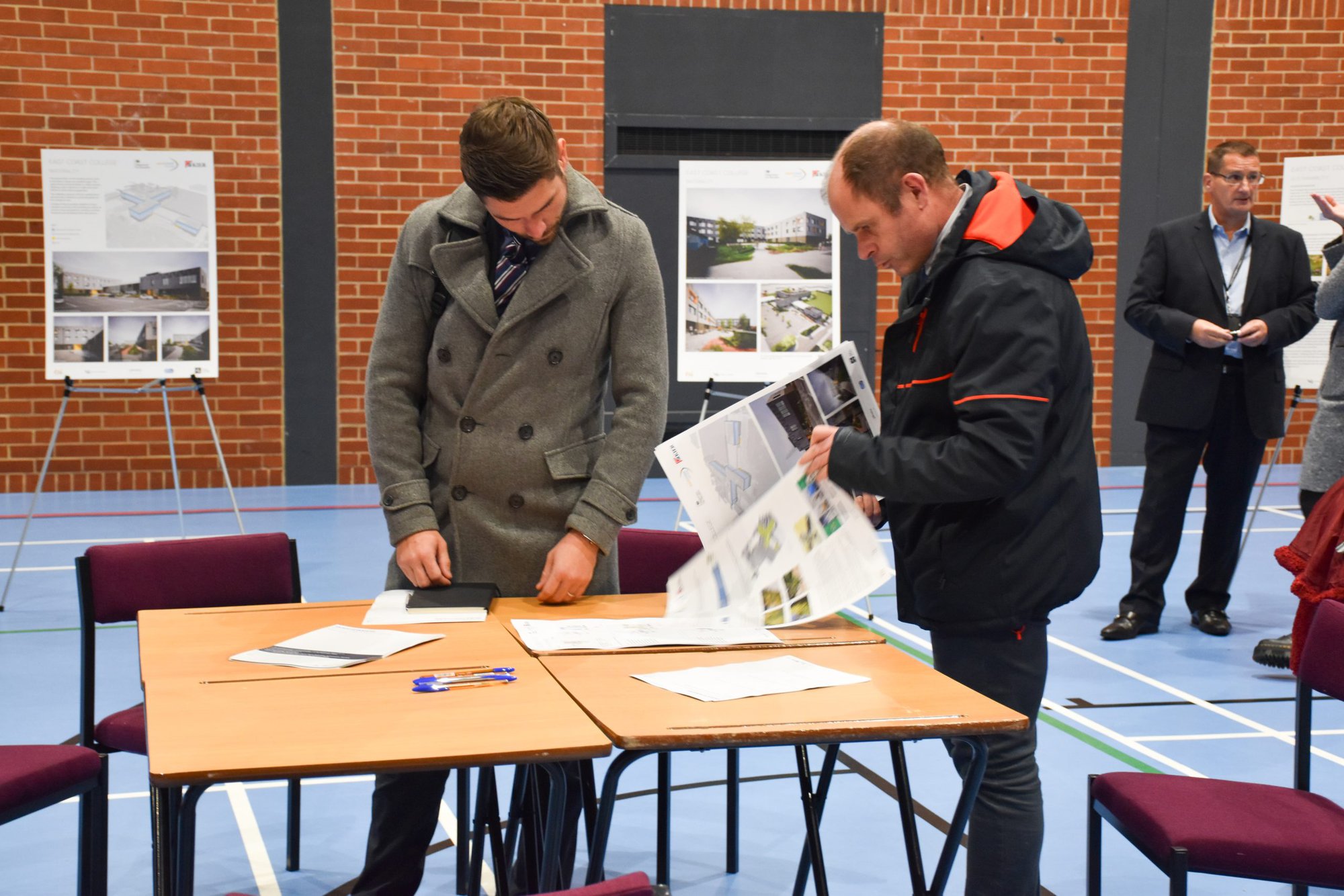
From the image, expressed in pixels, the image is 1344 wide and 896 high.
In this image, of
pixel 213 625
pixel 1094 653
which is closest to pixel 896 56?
pixel 1094 653

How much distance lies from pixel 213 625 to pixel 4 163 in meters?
6.62

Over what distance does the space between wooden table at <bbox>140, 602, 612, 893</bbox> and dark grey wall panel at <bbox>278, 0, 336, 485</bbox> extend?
618 centimetres

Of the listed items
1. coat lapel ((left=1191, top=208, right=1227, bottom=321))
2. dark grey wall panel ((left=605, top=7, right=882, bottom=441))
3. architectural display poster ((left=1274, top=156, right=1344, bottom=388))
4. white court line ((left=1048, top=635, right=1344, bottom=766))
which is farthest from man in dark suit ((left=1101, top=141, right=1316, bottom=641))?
dark grey wall panel ((left=605, top=7, right=882, bottom=441))

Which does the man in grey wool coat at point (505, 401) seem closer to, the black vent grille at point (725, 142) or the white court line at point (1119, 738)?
the white court line at point (1119, 738)

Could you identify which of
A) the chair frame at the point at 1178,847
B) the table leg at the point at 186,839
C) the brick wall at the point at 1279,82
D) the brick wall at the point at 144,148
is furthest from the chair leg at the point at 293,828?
the brick wall at the point at 1279,82

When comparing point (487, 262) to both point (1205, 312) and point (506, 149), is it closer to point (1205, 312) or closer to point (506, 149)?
point (506, 149)

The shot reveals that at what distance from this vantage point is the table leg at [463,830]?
2.40 meters

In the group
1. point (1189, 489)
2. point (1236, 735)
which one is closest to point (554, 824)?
point (1236, 735)

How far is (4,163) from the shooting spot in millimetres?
7680

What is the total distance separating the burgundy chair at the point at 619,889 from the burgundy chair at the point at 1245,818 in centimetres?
120

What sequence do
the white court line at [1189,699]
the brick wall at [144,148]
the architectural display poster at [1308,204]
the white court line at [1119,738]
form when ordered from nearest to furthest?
1. the white court line at [1119,738]
2. the white court line at [1189,699]
3. the architectural display poster at [1308,204]
4. the brick wall at [144,148]

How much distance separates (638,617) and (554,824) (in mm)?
641

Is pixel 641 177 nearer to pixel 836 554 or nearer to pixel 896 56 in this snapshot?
pixel 896 56

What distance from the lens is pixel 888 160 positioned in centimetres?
204
